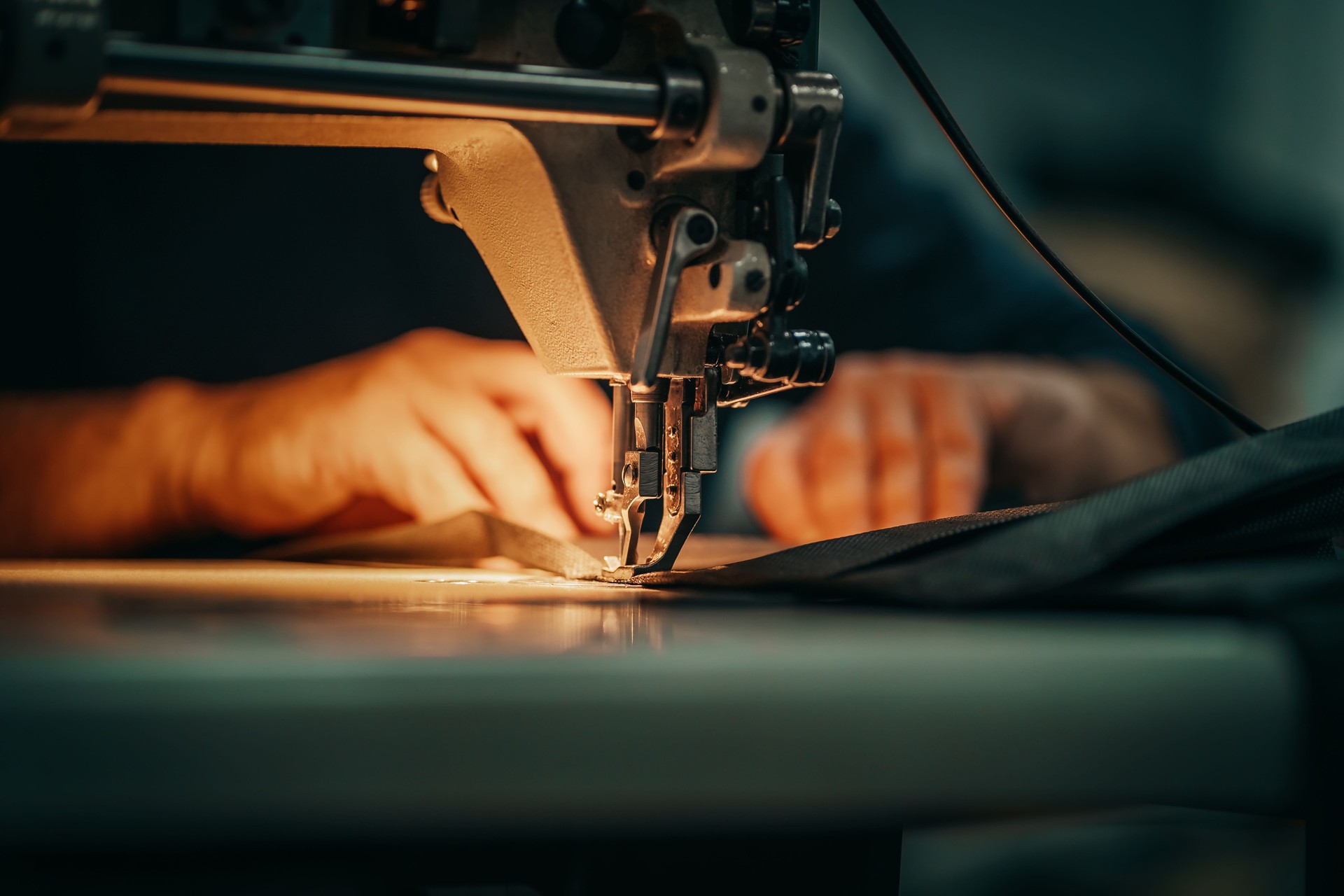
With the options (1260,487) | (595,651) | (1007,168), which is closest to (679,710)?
(595,651)

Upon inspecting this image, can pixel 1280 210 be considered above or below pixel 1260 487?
above

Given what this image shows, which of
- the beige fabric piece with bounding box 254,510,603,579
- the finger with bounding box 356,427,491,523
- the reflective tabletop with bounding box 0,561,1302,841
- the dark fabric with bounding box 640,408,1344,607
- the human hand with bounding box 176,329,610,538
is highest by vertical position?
the human hand with bounding box 176,329,610,538

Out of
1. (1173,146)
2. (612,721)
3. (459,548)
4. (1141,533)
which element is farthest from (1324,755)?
(1173,146)

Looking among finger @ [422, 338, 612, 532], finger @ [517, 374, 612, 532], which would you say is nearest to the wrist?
finger @ [422, 338, 612, 532]

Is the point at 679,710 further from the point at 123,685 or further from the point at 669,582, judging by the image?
the point at 669,582

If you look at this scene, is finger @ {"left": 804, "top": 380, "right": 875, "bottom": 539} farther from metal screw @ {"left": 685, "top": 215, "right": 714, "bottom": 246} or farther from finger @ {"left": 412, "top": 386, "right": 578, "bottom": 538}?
metal screw @ {"left": 685, "top": 215, "right": 714, "bottom": 246}

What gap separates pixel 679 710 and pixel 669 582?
268 millimetres

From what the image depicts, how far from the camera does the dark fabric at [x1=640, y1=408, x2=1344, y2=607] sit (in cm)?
40

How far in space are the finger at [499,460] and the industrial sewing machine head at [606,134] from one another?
43 cm

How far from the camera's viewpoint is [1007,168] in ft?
7.43

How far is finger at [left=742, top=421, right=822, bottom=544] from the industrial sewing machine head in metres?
0.58

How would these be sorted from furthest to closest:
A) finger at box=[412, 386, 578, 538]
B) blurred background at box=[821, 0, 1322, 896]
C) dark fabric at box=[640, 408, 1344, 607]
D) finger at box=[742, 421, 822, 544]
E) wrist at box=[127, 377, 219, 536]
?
blurred background at box=[821, 0, 1322, 896] → wrist at box=[127, 377, 219, 536] → finger at box=[742, 421, 822, 544] → finger at box=[412, 386, 578, 538] → dark fabric at box=[640, 408, 1344, 607]

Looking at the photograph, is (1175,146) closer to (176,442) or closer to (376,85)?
(176,442)

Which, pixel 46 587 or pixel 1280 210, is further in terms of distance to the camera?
pixel 1280 210
